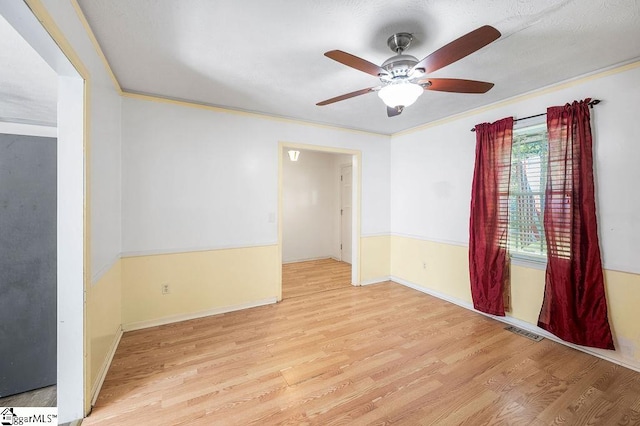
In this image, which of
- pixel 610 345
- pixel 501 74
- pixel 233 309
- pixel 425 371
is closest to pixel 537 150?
pixel 501 74

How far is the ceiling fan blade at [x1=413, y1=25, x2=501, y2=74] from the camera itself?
1196 millimetres

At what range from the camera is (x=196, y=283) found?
288 centimetres

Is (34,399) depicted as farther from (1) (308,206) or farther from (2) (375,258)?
(1) (308,206)

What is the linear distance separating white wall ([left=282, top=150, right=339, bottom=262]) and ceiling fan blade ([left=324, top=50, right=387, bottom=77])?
12.9 feet

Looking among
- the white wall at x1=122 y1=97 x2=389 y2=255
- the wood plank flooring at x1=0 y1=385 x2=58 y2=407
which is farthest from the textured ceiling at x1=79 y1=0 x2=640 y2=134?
the wood plank flooring at x1=0 y1=385 x2=58 y2=407

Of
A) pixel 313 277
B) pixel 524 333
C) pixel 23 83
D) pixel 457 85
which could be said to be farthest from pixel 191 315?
pixel 524 333

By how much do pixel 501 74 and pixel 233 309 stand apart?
3.65 m

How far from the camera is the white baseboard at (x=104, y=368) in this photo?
5.54 feet

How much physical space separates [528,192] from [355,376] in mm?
2480

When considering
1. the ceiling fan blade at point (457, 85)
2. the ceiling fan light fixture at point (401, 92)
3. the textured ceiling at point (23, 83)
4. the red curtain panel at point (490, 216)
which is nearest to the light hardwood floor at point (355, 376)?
the red curtain panel at point (490, 216)

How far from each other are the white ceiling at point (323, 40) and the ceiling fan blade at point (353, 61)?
0.28m

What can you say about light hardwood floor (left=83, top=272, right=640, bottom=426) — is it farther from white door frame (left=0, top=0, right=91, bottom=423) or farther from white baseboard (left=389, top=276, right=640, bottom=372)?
white door frame (left=0, top=0, right=91, bottom=423)

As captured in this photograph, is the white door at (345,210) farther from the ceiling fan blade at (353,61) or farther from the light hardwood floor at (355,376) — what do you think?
the ceiling fan blade at (353,61)

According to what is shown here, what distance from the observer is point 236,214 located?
3.10m
